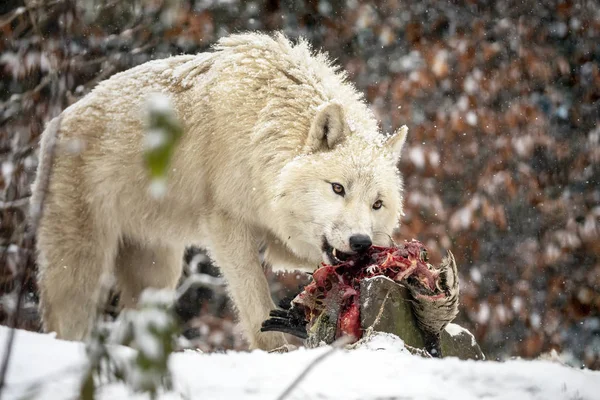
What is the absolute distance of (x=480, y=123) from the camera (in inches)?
395

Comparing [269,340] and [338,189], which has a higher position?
[338,189]

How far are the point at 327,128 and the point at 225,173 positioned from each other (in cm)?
75

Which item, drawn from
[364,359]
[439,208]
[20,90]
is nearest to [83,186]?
[364,359]

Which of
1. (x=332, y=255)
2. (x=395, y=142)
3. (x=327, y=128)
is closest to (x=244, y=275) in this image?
(x=332, y=255)

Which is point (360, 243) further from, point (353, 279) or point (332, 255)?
point (353, 279)

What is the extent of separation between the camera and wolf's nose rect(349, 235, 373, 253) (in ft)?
11.2

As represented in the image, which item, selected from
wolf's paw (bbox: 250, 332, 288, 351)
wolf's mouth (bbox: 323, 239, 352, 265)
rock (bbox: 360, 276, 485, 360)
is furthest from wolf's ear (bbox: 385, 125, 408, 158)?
rock (bbox: 360, 276, 485, 360)

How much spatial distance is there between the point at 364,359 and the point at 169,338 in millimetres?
841

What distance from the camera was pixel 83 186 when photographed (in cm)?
462

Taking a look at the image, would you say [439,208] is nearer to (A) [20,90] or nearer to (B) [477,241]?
(B) [477,241]

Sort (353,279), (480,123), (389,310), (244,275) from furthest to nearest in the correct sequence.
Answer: (480,123) → (244,275) → (353,279) → (389,310)

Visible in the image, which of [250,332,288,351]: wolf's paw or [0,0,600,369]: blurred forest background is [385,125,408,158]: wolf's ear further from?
[0,0,600,369]: blurred forest background

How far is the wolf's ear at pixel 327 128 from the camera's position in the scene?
398 centimetres

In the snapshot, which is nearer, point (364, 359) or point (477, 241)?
point (364, 359)
